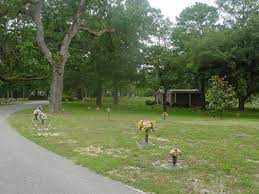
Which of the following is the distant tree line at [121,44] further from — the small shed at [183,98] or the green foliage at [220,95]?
the small shed at [183,98]

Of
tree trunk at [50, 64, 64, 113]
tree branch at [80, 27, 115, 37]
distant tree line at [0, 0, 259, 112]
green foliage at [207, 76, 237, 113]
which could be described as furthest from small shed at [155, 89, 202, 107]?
tree trunk at [50, 64, 64, 113]

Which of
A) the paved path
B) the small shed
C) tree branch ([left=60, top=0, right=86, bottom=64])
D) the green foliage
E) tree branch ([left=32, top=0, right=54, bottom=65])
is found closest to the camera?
the paved path

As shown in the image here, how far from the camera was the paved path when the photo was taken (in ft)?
23.5

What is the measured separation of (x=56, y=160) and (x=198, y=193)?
162 inches

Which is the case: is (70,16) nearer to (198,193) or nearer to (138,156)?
(138,156)

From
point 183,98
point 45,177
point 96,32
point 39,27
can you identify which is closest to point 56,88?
point 39,27

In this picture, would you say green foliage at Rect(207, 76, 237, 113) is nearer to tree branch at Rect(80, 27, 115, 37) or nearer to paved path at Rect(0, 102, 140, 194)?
tree branch at Rect(80, 27, 115, 37)

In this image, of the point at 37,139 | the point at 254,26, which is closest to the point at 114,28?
the point at 254,26

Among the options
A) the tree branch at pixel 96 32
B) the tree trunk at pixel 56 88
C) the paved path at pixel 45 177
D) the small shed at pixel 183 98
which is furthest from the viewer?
the small shed at pixel 183 98

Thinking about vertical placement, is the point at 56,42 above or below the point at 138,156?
above

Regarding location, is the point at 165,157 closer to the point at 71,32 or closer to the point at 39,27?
the point at 39,27

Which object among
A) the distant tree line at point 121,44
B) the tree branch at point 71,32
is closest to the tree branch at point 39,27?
the distant tree line at point 121,44

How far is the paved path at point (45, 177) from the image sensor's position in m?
7.16

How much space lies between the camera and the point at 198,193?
7168 mm
